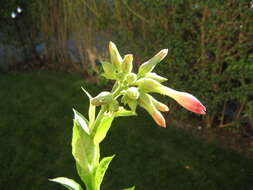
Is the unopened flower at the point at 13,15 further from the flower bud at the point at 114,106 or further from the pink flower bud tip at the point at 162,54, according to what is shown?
the flower bud at the point at 114,106

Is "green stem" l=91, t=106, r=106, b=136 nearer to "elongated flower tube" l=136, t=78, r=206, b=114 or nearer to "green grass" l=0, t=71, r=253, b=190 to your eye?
"elongated flower tube" l=136, t=78, r=206, b=114

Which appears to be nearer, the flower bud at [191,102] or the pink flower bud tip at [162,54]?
the flower bud at [191,102]

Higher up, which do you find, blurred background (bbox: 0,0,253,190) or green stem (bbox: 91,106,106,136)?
green stem (bbox: 91,106,106,136)

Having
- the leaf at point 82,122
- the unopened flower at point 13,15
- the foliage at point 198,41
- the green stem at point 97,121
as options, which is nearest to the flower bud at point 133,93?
Answer: the green stem at point 97,121

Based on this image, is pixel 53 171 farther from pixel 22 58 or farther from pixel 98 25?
pixel 22 58

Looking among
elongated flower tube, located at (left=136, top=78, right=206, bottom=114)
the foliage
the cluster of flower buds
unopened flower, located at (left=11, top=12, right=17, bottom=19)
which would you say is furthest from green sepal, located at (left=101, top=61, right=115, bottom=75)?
unopened flower, located at (left=11, top=12, right=17, bottom=19)

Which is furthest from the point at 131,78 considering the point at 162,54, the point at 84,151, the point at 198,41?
the point at 198,41

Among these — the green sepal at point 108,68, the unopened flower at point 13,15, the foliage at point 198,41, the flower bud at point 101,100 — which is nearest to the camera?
the flower bud at point 101,100
